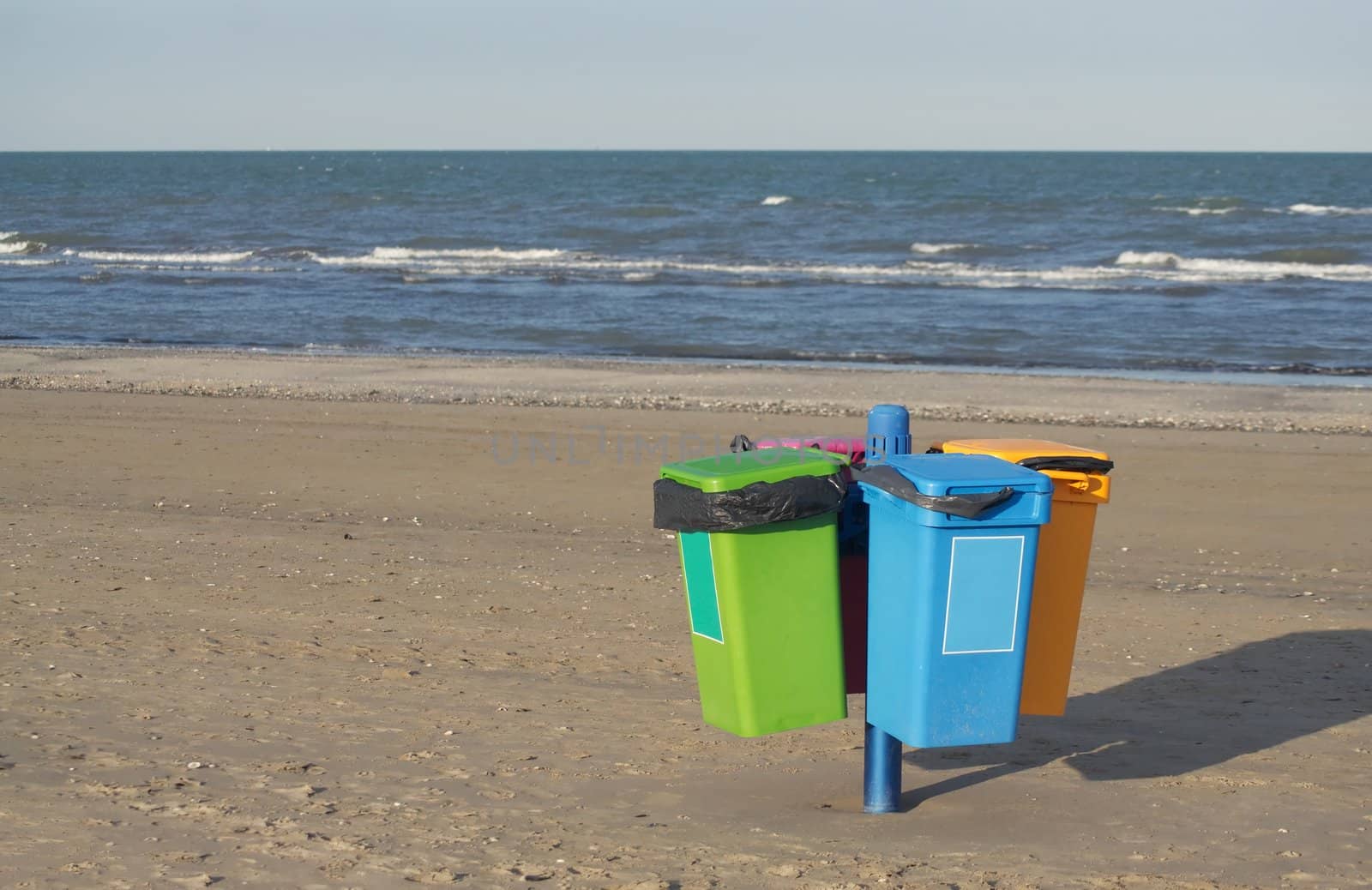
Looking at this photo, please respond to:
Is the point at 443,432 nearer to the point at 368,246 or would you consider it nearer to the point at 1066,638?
the point at 1066,638

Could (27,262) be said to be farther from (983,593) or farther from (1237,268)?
(983,593)

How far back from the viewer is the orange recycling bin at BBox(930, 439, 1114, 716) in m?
4.03

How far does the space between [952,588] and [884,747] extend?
2.17 ft

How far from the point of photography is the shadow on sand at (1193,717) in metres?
4.57

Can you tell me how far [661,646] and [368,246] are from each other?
104 ft

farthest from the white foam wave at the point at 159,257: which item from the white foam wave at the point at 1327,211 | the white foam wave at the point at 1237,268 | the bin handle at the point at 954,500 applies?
the white foam wave at the point at 1327,211

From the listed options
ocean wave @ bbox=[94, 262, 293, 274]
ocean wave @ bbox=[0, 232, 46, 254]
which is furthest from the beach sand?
ocean wave @ bbox=[0, 232, 46, 254]

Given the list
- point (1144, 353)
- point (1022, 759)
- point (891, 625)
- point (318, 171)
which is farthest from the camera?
point (318, 171)

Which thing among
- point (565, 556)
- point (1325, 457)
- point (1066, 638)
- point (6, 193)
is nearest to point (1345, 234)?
point (1325, 457)

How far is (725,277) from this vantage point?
28.7m

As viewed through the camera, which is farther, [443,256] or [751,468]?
[443,256]

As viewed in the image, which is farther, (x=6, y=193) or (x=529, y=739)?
(x=6, y=193)

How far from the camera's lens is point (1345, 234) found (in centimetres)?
3656

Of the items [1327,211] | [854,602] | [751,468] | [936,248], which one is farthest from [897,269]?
[751,468]
